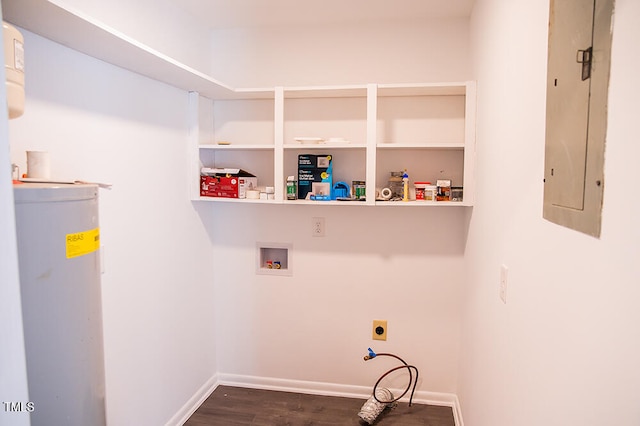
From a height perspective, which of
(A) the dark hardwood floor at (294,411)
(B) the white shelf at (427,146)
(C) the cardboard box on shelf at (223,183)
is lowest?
(A) the dark hardwood floor at (294,411)

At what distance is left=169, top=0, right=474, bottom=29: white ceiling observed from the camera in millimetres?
2225

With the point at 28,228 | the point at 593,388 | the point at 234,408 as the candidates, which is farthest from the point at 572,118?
the point at 234,408

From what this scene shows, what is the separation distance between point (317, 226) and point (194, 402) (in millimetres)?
1416

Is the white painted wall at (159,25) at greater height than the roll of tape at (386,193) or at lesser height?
greater

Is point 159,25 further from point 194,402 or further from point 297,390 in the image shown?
point 297,390

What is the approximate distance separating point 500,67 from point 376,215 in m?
1.23

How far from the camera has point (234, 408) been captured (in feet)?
8.29

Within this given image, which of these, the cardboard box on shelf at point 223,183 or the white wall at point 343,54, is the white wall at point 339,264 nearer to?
the white wall at point 343,54

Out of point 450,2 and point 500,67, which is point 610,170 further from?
point 450,2

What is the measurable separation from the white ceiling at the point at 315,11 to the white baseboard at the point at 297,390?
8.00 feet

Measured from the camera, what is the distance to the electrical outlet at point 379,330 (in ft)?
8.60

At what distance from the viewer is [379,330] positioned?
2.62 meters

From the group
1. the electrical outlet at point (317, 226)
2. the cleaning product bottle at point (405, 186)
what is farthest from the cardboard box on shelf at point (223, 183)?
the cleaning product bottle at point (405, 186)

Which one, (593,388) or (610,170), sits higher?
(610,170)
